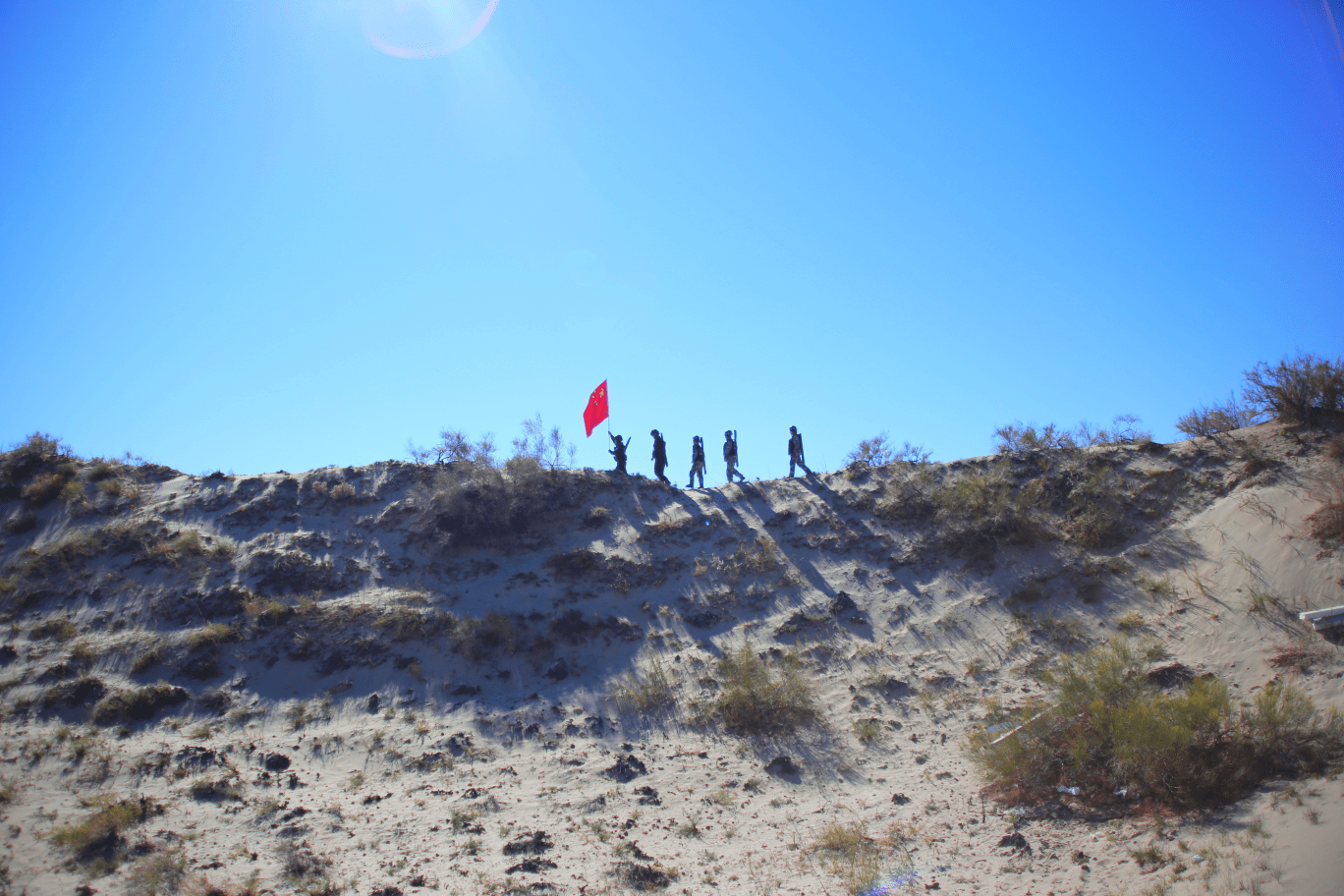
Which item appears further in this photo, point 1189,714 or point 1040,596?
point 1040,596

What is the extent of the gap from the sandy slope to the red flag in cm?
179

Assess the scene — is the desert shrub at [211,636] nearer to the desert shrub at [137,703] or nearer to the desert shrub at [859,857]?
the desert shrub at [137,703]

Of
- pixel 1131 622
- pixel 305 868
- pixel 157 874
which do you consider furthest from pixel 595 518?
pixel 1131 622

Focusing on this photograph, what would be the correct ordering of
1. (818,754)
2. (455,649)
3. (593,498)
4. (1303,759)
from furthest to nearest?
(593,498) → (455,649) → (818,754) → (1303,759)

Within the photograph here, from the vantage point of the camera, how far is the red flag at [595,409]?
71.3 feet

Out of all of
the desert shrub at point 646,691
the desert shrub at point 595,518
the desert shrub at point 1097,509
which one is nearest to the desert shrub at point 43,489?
the desert shrub at point 595,518

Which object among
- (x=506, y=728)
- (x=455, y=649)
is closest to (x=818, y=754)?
(x=506, y=728)

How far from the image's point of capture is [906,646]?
14570 mm

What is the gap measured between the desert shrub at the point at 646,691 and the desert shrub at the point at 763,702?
1150mm

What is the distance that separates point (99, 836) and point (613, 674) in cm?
867

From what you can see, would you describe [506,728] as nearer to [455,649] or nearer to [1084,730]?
[455,649]

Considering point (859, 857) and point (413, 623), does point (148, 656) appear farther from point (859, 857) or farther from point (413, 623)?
point (859, 857)

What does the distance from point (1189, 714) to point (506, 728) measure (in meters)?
11.0

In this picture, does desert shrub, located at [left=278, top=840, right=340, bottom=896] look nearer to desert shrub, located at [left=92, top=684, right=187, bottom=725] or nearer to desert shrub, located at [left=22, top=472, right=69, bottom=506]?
desert shrub, located at [left=92, top=684, right=187, bottom=725]
